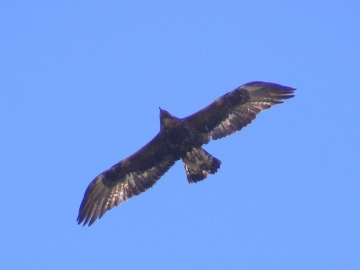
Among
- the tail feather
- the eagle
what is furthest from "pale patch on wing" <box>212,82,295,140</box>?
the tail feather

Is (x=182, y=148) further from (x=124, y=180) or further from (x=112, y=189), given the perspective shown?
(x=112, y=189)

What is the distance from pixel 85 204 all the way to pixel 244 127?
167 inches

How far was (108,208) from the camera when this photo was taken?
15.3 meters

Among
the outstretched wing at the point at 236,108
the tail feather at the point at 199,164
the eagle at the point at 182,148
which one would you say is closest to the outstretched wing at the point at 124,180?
the eagle at the point at 182,148

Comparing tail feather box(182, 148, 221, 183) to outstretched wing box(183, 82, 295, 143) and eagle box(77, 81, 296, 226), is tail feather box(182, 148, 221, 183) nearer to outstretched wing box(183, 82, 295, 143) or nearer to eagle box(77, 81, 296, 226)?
eagle box(77, 81, 296, 226)

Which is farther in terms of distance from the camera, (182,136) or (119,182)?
(119,182)

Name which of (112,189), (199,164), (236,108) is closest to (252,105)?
(236,108)

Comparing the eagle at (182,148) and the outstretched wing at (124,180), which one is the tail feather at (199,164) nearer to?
the eagle at (182,148)

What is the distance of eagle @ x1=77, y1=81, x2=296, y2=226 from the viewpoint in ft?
47.7

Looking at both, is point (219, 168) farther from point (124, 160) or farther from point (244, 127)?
point (124, 160)

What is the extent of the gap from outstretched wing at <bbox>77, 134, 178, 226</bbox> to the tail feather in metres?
0.59

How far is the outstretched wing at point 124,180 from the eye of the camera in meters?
15.2

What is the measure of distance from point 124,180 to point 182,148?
180 cm

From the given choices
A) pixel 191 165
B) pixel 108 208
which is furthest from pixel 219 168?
pixel 108 208
